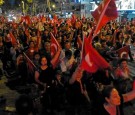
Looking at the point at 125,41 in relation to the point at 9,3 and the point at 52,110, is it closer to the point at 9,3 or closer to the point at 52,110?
the point at 52,110

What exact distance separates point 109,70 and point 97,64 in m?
1.83

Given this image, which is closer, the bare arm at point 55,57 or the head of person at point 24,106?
the head of person at point 24,106

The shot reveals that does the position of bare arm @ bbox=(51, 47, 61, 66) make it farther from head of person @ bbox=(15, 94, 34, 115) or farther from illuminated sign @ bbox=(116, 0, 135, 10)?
illuminated sign @ bbox=(116, 0, 135, 10)

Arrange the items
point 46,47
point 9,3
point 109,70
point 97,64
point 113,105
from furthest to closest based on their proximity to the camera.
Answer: point 9,3
point 46,47
point 109,70
point 97,64
point 113,105

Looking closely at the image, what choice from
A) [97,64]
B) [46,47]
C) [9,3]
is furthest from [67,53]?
[9,3]

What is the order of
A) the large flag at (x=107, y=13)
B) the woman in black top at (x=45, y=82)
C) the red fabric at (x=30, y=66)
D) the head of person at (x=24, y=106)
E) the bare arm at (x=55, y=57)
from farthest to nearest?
the red fabric at (x=30, y=66) → the bare arm at (x=55, y=57) → the large flag at (x=107, y=13) → the woman in black top at (x=45, y=82) → the head of person at (x=24, y=106)

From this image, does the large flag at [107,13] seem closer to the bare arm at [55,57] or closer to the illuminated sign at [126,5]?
the bare arm at [55,57]

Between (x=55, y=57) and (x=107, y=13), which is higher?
(x=107, y=13)

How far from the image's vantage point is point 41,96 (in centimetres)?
835

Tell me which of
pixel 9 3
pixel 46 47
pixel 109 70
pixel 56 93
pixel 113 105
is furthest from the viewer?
pixel 9 3

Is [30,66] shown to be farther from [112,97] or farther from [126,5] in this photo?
[126,5]

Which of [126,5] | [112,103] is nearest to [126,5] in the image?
[126,5]

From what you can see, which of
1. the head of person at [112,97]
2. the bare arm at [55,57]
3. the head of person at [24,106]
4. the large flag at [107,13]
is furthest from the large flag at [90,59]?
the bare arm at [55,57]

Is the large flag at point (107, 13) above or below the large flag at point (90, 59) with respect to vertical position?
above
